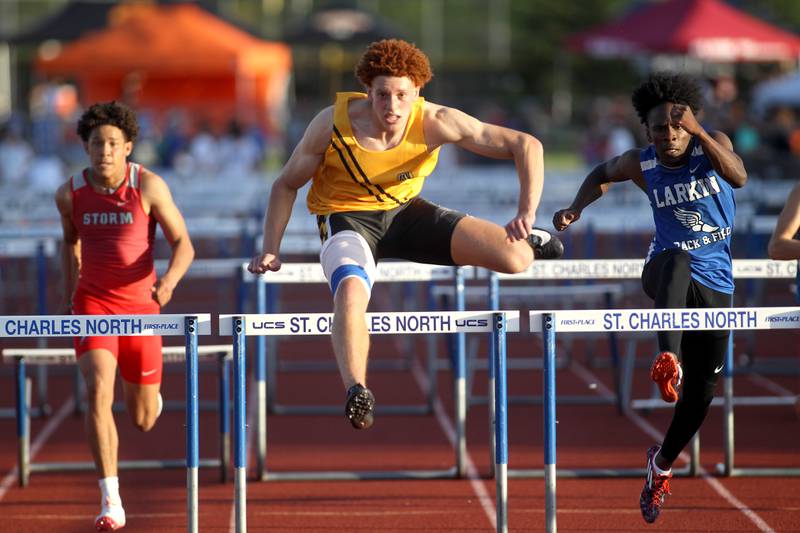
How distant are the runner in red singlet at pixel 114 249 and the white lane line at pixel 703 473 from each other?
279 centimetres

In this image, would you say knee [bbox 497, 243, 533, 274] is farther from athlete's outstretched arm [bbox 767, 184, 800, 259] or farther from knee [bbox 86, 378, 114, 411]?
knee [bbox 86, 378, 114, 411]

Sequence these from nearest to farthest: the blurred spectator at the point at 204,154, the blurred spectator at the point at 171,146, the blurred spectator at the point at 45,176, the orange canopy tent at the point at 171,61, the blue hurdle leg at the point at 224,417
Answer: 1. the blue hurdle leg at the point at 224,417
2. the blurred spectator at the point at 45,176
3. the blurred spectator at the point at 204,154
4. the blurred spectator at the point at 171,146
5. the orange canopy tent at the point at 171,61

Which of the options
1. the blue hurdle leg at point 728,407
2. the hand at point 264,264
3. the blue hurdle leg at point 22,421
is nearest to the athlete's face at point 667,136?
the blue hurdle leg at point 728,407

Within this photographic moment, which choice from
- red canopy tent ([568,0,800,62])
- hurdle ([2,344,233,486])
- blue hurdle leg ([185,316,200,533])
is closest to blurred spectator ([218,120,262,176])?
red canopy tent ([568,0,800,62])

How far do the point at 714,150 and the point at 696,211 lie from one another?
31cm

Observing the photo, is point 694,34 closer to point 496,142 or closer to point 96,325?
point 496,142

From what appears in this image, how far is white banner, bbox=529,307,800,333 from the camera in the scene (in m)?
4.97

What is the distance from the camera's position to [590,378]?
980 cm

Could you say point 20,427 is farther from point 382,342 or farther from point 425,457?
point 382,342

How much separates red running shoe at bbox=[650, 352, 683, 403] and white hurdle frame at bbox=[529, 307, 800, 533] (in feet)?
0.40

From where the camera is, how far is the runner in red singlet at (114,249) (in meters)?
5.64

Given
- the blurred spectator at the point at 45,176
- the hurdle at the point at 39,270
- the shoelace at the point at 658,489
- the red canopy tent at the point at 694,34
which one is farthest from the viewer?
the blurred spectator at the point at 45,176

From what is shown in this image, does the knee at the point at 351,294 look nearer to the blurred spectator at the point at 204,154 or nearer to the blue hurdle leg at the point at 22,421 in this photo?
the blue hurdle leg at the point at 22,421

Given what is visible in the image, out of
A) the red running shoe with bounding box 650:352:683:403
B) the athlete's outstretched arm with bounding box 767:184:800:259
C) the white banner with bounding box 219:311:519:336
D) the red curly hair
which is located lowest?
the red running shoe with bounding box 650:352:683:403
